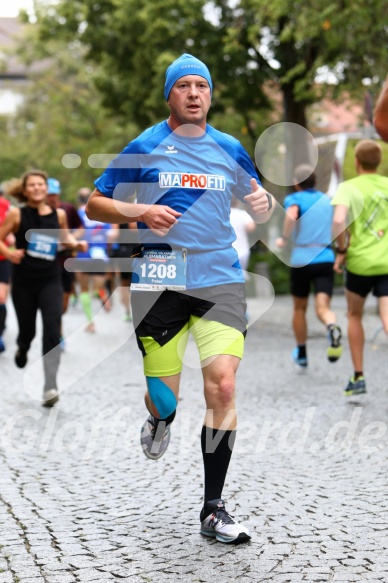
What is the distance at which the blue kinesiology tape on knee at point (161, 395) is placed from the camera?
15.5 ft

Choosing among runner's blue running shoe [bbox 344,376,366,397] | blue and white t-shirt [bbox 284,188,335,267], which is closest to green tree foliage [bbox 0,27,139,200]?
blue and white t-shirt [bbox 284,188,335,267]

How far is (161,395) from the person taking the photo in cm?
474

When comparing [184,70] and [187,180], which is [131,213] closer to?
[187,180]

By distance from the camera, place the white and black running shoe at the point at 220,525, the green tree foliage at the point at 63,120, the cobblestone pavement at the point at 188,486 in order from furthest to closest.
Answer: the green tree foliage at the point at 63,120
the white and black running shoe at the point at 220,525
the cobblestone pavement at the point at 188,486

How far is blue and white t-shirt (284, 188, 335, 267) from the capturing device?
9922 mm

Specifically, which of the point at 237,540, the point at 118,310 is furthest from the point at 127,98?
the point at 237,540

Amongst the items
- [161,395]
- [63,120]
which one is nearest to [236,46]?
[161,395]

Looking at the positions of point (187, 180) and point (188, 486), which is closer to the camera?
point (187, 180)

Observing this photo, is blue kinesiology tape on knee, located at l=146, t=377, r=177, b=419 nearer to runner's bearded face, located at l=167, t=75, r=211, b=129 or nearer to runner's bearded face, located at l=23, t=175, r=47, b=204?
runner's bearded face, located at l=167, t=75, r=211, b=129

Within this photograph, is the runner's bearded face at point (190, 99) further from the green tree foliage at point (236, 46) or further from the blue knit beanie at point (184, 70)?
the green tree foliage at point (236, 46)

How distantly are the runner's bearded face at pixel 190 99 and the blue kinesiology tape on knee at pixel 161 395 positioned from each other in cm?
113

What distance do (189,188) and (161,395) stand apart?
2.93 ft

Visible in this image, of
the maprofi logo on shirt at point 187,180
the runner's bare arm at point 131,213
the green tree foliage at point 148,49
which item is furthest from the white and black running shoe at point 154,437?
the green tree foliage at point 148,49

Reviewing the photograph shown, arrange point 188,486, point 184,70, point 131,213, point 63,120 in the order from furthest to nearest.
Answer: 1. point 63,120
2. point 188,486
3. point 184,70
4. point 131,213
